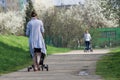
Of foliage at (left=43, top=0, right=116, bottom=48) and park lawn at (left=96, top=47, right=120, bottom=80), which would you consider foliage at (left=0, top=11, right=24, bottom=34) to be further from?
park lawn at (left=96, top=47, right=120, bottom=80)

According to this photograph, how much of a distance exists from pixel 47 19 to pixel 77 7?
14.1 metres

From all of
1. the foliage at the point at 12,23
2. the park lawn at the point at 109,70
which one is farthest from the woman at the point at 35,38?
the foliage at the point at 12,23

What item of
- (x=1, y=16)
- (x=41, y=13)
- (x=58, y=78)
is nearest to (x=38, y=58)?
(x=58, y=78)

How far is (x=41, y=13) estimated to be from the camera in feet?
231

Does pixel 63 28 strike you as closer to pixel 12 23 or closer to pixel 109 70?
pixel 12 23

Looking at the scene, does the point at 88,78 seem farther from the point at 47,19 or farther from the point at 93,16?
the point at 93,16

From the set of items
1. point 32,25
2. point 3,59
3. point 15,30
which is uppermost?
point 32,25

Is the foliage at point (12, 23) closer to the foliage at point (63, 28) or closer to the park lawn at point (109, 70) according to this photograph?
the foliage at point (63, 28)

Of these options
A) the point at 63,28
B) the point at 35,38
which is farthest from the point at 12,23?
the point at 35,38

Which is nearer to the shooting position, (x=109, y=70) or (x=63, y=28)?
(x=109, y=70)

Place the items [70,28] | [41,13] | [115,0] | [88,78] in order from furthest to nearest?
[41,13], [70,28], [115,0], [88,78]

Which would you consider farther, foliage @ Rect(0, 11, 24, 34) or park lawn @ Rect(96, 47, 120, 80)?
foliage @ Rect(0, 11, 24, 34)

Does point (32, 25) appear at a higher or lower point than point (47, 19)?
higher

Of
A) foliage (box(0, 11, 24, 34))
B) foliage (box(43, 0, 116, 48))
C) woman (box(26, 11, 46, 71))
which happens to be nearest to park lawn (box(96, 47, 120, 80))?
woman (box(26, 11, 46, 71))
